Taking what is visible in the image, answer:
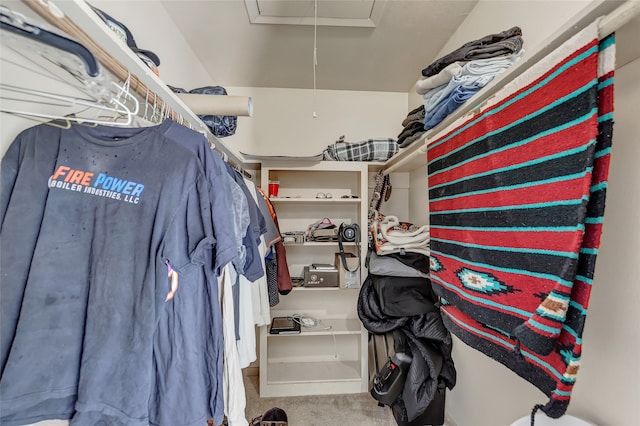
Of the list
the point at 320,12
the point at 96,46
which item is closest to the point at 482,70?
the point at 320,12

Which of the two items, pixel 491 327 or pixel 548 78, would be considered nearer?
pixel 548 78

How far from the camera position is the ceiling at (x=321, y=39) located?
57.0 inches

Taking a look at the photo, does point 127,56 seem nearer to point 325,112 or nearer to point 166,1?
point 166,1

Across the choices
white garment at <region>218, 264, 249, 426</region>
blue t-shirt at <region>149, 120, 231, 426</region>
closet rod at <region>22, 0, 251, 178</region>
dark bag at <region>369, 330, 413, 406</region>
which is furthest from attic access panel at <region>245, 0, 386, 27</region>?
dark bag at <region>369, 330, 413, 406</region>

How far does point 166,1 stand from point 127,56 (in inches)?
44.6

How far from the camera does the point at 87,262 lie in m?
0.63

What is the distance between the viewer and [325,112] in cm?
231

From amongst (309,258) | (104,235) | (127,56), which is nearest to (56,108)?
(127,56)

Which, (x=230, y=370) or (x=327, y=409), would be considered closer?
(x=230, y=370)

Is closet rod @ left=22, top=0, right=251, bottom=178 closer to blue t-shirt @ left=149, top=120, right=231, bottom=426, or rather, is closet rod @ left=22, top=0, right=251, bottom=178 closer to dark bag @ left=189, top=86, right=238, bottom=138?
blue t-shirt @ left=149, top=120, right=231, bottom=426

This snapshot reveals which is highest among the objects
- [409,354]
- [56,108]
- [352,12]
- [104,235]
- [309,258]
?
[352,12]

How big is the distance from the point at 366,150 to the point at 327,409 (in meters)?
1.78

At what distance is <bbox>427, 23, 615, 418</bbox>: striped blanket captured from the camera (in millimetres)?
523

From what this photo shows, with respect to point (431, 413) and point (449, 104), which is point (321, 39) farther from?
point (431, 413)
